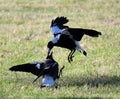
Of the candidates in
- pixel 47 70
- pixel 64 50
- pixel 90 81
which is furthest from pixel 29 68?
pixel 64 50

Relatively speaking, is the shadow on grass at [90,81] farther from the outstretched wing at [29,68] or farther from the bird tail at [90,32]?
the bird tail at [90,32]

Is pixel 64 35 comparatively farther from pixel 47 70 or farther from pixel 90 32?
pixel 47 70

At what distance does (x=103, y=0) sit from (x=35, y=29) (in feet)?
20.2

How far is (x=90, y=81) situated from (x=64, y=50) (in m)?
2.40

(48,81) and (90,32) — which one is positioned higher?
(90,32)

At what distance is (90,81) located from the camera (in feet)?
24.3

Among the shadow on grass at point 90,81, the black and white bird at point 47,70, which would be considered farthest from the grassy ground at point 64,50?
the black and white bird at point 47,70

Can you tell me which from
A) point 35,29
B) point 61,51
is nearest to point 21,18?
point 35,29

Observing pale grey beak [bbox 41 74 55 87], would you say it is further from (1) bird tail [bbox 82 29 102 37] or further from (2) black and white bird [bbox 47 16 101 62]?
(1) bird tail [bbox 82 29 102 37]

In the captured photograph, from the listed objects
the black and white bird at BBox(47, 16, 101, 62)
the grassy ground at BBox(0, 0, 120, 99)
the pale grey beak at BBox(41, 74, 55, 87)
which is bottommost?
the grassy ground at BBox(0, 0, 120, 99)

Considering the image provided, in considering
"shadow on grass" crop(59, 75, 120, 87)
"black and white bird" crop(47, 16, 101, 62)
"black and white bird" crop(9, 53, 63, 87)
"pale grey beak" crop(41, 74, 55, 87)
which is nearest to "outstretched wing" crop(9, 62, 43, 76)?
"black and white bird" crop(9, 53, 63, 87)

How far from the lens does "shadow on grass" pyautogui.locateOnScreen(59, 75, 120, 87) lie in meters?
7.29

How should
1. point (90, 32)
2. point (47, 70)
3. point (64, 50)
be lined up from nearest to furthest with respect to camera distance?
point (47, 70), point (90, 32), point (64, 50)

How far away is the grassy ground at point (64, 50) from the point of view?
6918mm
